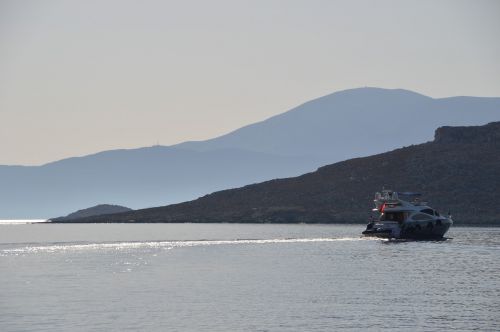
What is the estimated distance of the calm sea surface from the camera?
68.2 m

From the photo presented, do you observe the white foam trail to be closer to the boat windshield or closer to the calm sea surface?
the calm sea surface

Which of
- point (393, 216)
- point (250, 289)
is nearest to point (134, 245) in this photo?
point (393, 216)

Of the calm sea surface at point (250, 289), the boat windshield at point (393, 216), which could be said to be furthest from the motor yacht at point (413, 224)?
the calm sea surface at point (250, 289)

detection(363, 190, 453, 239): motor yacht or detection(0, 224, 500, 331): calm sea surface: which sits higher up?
detection(363, 190, 453, 239): motor yacht

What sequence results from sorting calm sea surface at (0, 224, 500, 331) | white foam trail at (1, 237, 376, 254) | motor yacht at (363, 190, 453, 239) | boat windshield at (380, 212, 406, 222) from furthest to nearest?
boat windshield at (380, 212, 406, 222)
motor yacht at (363, 190, 453, 239)
white foam trail at (1, 237, 376, 254)
calm sea surface at (0, 224, 500, 331)

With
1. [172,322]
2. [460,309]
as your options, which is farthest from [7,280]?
[460,309]

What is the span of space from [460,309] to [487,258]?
4801cm

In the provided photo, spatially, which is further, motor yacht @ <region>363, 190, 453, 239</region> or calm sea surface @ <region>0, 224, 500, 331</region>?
motor yacht @ <region>363, 190, 453, 239</region>

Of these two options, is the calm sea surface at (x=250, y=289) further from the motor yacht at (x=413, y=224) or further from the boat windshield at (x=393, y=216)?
the boat windshield at (x=393, y=216)

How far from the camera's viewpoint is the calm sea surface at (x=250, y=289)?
68250 millimetres

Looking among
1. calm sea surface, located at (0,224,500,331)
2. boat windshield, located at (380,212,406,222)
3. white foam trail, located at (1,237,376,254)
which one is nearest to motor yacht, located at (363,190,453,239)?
boat windshield, located at (380,212,406,222)

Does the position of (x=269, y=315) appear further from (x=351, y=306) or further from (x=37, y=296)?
(x=37, y=296)

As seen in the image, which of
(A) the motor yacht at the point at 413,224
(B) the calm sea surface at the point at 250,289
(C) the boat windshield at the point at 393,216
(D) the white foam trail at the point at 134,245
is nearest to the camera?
(B) the calm sea surface at the point at 250,289

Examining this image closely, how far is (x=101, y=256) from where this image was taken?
128375 millimetres
